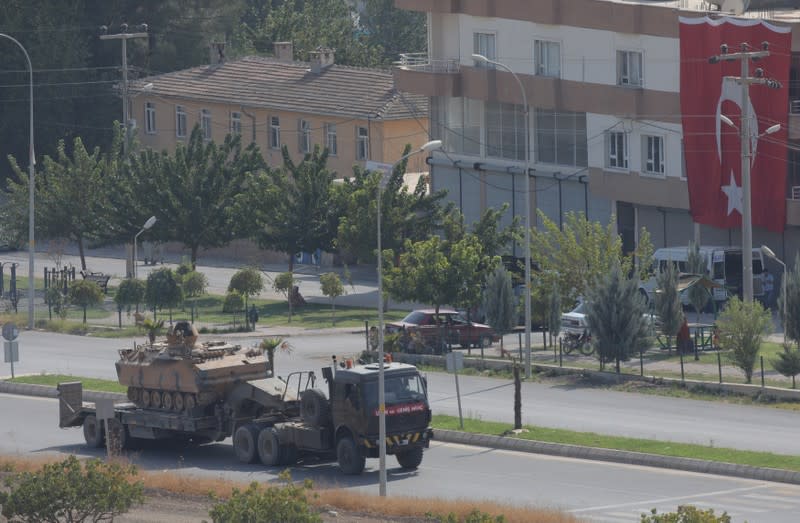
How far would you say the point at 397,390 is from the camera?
3138cm

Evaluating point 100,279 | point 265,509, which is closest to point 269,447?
point 265,509

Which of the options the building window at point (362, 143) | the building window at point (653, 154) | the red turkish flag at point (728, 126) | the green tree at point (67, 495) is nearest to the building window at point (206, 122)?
the building window at point (362, 143)

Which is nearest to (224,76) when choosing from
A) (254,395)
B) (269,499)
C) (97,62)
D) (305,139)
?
(305,139)

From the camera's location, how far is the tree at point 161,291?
5716cm

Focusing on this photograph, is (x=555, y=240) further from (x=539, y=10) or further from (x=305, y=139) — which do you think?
(x=305, y=139)

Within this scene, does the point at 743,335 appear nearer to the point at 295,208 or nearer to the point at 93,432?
the point at 93,432

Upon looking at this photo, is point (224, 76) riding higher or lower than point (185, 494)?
higher

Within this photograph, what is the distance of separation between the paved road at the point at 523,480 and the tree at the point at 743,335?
9.20 m

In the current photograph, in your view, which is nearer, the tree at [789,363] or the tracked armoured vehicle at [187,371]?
the tracked armoured vehicle at [187,371]

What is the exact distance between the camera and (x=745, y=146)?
1875 inches

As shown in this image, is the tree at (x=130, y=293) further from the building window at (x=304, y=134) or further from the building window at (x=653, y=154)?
the building window at (x=304, y=134)

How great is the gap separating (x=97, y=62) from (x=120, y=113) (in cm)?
417

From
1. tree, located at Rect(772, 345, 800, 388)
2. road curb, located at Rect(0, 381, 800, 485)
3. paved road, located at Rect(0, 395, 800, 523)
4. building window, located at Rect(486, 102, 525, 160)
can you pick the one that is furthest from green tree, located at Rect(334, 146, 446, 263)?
paved road, located at Rect(0, 395, 800, 523)

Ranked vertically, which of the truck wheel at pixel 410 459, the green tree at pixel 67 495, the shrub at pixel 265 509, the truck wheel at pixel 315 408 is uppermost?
the shrub at pixel 265 509
